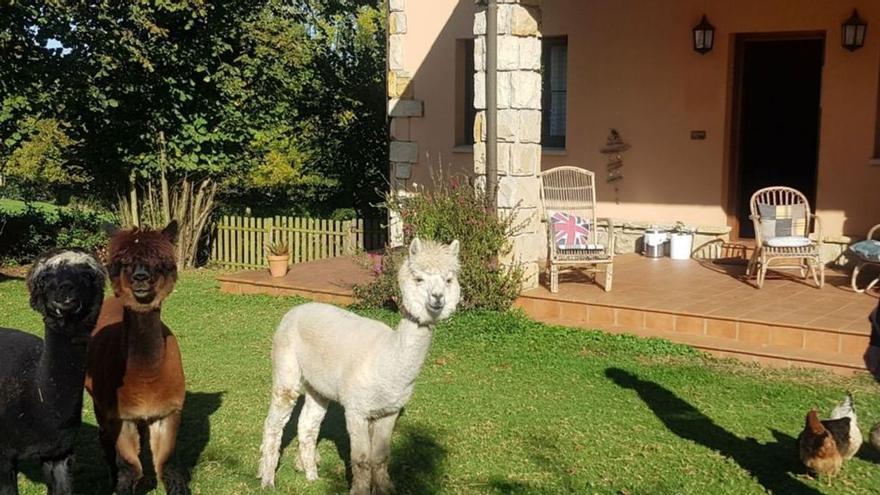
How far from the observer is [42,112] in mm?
13742

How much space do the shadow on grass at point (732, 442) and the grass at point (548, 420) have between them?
12 mm

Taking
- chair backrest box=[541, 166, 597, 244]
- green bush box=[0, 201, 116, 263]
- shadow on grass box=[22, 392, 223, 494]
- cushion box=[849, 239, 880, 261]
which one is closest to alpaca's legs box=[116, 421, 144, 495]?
shadow on grass box=[22, 392, 223, 494]

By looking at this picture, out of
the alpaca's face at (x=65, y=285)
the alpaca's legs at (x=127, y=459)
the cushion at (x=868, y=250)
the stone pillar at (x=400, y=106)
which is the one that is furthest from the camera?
the stone pillar at (x=400, y=106)

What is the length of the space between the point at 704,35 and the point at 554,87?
2302 mm

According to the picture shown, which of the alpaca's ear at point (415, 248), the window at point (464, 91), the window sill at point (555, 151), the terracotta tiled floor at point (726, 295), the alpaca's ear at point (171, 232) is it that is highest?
the window at point (464, 91)

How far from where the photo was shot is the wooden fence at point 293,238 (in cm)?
1430

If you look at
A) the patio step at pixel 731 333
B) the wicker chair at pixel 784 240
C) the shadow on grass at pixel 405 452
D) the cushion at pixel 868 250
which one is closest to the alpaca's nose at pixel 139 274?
the shadow on grass at pixel 405 452

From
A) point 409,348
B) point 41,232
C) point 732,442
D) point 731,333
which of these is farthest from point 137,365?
point 41,232

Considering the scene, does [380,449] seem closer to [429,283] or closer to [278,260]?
[429,283]

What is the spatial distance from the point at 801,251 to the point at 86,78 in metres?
10.1

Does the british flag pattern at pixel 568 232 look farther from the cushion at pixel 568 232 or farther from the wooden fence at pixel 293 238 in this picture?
the wooden fence at pixel 293 238

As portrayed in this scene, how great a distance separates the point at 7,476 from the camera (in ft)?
14.4

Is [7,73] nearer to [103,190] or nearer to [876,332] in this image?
[103,190]

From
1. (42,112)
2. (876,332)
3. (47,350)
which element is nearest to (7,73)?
(42,112)
